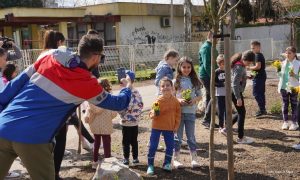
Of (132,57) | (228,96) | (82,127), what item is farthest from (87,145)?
(132,57)

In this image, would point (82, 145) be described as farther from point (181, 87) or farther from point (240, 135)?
point (240, 135)

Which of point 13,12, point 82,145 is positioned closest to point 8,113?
point 82,145

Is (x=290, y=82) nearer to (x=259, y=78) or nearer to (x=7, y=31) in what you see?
(x=259, y=78)

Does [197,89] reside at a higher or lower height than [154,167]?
higher

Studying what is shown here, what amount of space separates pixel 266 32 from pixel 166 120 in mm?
28911

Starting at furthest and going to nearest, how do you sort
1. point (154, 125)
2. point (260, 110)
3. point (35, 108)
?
point (260, 110), point (154, 125), point (35, 108)

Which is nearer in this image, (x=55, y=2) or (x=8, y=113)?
(x=8, y=113)

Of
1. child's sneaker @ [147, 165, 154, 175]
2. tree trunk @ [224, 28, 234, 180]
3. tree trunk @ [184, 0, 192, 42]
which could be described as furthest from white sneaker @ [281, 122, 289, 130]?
tree trunk @ [184, 0, 192, 42]

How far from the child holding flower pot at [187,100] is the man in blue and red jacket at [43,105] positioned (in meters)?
2.80

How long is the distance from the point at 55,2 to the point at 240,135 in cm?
3688

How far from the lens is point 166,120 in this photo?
5.89 meters

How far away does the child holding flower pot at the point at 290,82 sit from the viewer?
27.1 feet

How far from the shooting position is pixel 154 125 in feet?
19.5

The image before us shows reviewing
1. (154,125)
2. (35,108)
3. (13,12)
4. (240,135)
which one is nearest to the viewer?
→ (35,108)
